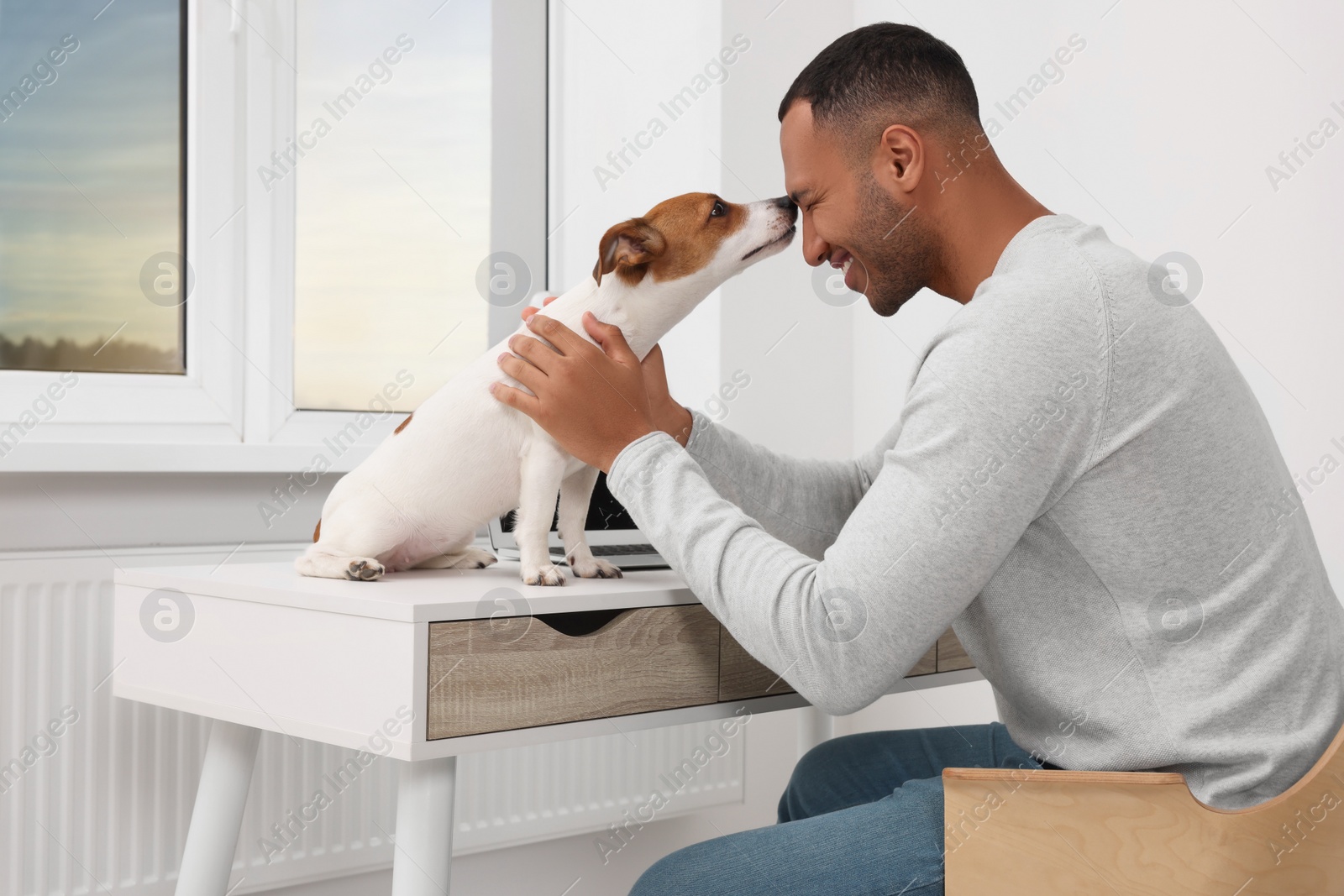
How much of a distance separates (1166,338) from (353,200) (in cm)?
156

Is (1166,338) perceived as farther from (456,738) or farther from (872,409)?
(872,409)

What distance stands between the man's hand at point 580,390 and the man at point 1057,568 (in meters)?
0.07

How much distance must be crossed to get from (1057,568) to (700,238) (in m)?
0.50

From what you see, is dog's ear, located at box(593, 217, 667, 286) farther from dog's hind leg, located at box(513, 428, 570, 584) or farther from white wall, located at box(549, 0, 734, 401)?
white wall, located at box(549, 0, 734, 401)

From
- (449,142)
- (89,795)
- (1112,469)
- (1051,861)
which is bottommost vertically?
(89,795)

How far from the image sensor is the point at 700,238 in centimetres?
112

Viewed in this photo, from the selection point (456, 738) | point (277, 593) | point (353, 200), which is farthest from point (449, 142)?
point (456, 738)

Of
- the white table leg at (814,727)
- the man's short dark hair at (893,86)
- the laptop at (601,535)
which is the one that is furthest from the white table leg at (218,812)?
the man's short dark hair at (893,86)

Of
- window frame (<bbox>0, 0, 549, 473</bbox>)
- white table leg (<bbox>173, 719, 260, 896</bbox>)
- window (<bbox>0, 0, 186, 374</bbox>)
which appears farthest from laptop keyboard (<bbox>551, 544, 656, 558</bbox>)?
window (<bbox>0, 0, 186, 374</bbox>)

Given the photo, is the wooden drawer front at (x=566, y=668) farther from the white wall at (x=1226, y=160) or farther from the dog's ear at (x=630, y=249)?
the white wall at (x=1226, y=160)

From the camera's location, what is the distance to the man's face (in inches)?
38.7

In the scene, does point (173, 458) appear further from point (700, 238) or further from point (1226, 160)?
point (1226, 160)

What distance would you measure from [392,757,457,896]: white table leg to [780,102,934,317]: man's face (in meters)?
0.60

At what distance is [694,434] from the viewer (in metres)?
1.17
